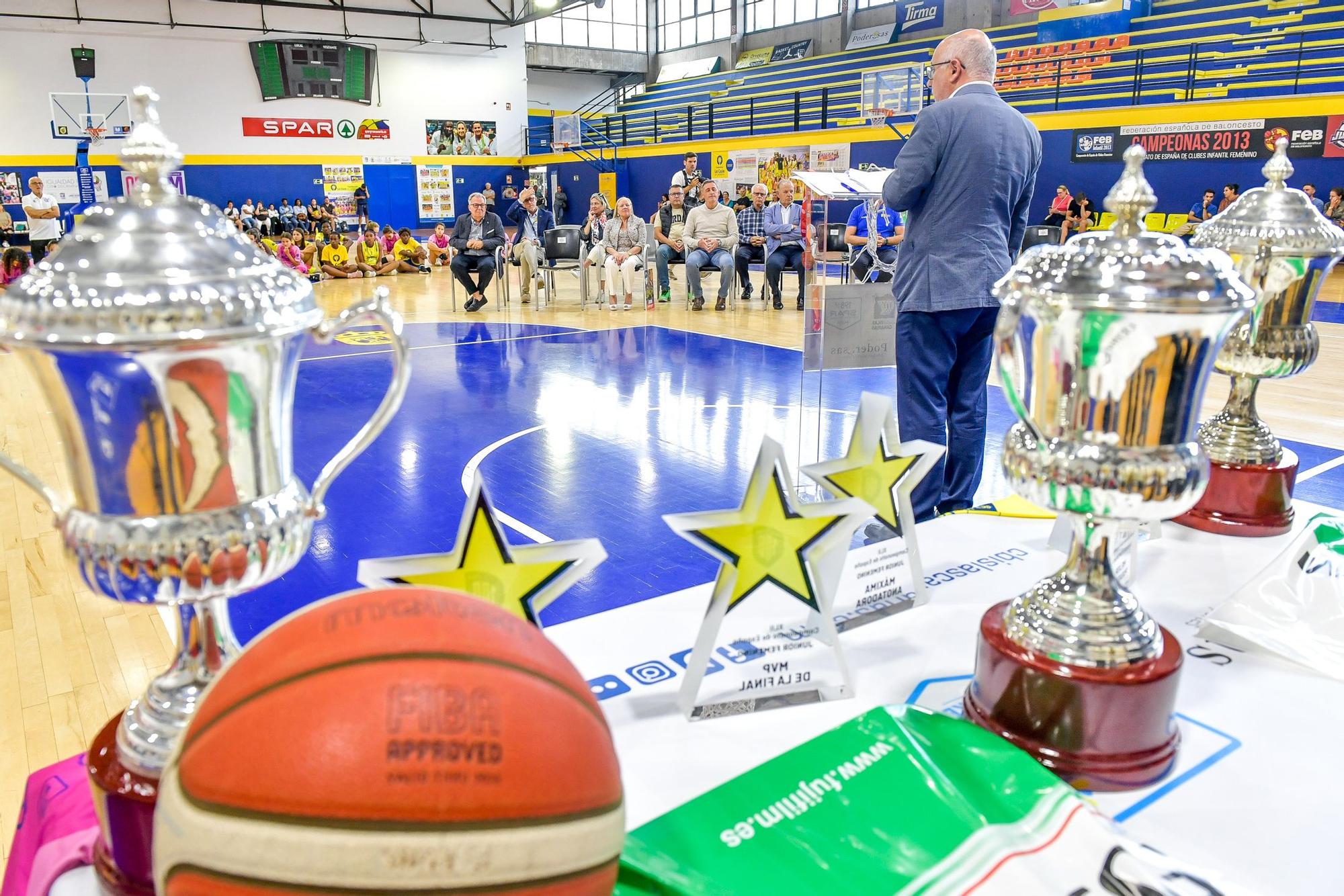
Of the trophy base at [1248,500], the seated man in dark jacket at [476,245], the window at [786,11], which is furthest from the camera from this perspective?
the window at [786,11]

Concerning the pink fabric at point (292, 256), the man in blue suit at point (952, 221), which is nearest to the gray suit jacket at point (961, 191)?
the man in blue suit at point (952, 221)

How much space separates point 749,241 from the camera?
1091 cm

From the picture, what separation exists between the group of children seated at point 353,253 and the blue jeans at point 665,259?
190 inches

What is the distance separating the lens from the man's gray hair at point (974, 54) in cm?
284

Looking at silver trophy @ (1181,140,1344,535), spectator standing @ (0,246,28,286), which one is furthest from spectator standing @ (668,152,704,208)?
silver trophy @ (1181,140,1344,535)

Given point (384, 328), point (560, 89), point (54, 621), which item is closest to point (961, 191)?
point (384, 328)

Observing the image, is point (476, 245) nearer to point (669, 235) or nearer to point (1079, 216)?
point (669, 235)

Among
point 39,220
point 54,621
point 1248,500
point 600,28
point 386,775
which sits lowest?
point 54,621

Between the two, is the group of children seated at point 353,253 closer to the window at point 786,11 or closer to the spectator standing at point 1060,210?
the spectator standing at point 1060,210

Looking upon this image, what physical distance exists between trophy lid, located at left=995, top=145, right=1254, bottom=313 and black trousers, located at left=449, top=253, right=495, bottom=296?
9677 millimetres

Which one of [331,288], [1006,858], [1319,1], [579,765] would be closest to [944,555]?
[1006,858]

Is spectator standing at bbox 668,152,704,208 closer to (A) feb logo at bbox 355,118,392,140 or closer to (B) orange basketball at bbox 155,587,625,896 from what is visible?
(A) feb logo at bbox 355,118,392,140

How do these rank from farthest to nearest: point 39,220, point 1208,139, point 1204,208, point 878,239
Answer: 1. point 39,220
2. point 1208,139
3. point 1204,208
4. point 878,239

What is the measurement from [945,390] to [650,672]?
2.01 meters
